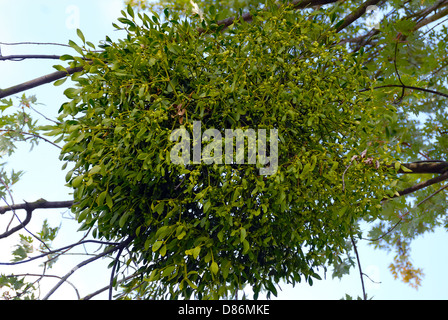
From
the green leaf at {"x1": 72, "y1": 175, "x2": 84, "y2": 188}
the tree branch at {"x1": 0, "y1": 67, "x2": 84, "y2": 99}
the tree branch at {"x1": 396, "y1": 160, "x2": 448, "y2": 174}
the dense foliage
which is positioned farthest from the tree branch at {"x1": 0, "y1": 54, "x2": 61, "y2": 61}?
the tree branch at {"x1": 396, "y1": 160, "x2": 448, "y2": 174}

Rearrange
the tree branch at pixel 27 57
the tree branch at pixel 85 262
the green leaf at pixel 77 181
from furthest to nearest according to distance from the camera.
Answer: the tree branch at pixel 27 57 < the tree branch at pixel 85 262 < the green leaf at pixel 77 181

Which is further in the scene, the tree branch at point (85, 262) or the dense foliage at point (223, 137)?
the tree branch at point (85, 262)

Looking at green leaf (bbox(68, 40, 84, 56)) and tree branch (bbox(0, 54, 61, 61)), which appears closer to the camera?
green leaf (bbox(68, 40, 84, 56))

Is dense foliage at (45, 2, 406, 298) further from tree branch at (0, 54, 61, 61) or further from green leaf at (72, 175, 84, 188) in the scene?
tree branch at (0, 54, 61, 61)

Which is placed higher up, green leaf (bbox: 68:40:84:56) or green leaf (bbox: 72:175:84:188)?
green leaf (bbox: 68:40:84:56)

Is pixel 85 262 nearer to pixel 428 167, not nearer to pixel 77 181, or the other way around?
pixel 77 181

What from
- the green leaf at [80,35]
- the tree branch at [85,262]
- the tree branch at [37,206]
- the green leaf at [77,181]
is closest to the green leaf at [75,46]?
the green leaf at [80,35]

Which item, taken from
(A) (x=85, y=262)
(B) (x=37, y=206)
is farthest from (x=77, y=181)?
(B) (x=37, y=206)

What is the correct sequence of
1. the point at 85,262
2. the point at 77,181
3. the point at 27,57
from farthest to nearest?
the point at 27,57 → the point at 85,262 → the point at 77,181

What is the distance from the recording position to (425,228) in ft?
10.8

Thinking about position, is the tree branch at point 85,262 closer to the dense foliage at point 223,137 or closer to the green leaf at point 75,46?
the dense foliage at point 223,137

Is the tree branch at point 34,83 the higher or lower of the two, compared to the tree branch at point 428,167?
higher

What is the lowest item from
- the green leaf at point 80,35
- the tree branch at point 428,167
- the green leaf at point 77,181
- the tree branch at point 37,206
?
the tree branch at point 37,206

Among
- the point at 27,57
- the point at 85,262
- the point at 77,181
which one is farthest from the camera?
the point at 27,57
